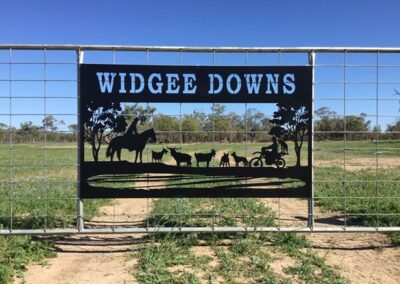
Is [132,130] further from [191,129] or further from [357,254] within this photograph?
[357,254]

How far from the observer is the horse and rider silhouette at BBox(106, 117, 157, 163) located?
633 cm

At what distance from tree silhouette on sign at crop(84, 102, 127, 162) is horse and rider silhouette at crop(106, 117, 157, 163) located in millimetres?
123

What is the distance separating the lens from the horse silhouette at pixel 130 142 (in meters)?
6.33

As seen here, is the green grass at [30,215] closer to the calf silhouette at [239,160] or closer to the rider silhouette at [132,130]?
the rider silhouette at [132,130]

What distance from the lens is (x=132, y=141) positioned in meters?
6.39

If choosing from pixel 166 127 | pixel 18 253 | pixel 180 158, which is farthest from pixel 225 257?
pixel 18 253

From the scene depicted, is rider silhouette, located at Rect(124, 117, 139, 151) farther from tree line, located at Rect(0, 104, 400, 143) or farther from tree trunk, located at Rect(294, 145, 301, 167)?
tree trunk, located at Rect(294, 145, 301, 167)

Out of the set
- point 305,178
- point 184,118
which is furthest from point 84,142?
point 305,178

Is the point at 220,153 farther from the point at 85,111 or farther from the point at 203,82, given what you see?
the point at 85,111

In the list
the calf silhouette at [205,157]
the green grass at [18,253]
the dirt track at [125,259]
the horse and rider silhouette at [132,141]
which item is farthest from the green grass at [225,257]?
the green grass at [18,253]

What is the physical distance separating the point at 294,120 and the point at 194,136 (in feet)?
4.49

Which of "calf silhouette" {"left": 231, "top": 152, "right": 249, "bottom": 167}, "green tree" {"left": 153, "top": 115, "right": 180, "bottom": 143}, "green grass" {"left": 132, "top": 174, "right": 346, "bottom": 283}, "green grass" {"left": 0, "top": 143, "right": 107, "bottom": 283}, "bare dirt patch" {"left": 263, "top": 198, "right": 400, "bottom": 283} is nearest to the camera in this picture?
"green grass" {"left": 132, "top": 174, "right": 346, "bottom": 283}

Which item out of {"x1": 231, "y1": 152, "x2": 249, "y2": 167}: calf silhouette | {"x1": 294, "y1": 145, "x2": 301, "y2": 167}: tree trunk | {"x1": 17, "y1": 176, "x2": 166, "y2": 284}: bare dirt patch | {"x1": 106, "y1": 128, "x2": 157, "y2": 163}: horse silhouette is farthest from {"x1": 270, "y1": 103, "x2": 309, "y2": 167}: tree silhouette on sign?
{"x1": 17, "y1": 176, "x2": 166, "y2": 284}: bare dirt patch

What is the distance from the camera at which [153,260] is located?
216 inches
